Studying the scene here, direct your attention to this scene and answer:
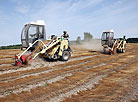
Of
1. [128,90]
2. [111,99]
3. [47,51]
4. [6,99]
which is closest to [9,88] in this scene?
[6,99]

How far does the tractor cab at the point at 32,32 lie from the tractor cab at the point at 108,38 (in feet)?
24.5

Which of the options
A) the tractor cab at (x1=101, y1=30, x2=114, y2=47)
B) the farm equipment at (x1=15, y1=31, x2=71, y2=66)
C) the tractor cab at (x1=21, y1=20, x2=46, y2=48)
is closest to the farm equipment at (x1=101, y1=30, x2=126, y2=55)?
the tractor cab at (x1=101, y1=30, x2=114, y2=47)

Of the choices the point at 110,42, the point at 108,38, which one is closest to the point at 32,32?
the point at 108,38

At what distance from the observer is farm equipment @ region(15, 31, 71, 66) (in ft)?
22.1

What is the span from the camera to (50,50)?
7957 millimetres

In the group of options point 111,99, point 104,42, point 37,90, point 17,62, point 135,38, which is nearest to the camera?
point 111,99

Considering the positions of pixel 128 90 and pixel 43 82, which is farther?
pixel 43 82

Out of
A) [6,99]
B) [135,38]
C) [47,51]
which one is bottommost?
[6,99]

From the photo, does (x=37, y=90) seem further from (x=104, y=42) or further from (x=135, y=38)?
(x=135, y=38)

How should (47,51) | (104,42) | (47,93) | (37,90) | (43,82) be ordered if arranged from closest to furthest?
(47,93) → (37,90) → (43,82) → (47,51) → (104,42)

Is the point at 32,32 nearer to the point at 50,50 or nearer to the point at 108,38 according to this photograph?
the point at 50,50

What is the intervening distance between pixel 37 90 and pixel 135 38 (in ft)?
151

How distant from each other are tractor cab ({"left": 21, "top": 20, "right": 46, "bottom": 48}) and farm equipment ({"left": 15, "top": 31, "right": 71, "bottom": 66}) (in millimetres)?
367

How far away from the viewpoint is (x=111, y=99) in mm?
2916
